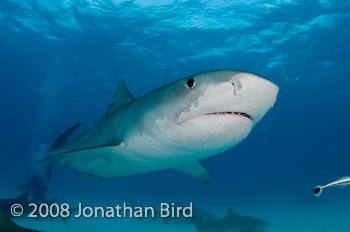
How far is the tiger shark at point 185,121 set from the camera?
100.0 inches

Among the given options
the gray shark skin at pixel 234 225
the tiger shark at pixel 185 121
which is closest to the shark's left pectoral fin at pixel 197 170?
the tiger shark at pixel 185 121

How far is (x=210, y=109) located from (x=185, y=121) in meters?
0.37

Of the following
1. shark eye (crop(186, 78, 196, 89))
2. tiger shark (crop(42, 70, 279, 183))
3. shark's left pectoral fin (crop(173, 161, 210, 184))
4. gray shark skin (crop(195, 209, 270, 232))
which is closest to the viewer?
tiger shark (crop(42, 70, 279, 183))

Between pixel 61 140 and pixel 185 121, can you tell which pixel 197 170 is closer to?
pixel 185 121

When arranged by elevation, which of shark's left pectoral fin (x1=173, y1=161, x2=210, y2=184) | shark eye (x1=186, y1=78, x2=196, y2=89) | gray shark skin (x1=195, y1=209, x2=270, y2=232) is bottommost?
shark eye (x1=186, y1=78, x2=196, y2=89)

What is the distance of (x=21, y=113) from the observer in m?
67.1

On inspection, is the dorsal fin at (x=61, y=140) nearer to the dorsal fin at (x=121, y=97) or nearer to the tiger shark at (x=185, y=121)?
the dorsal fin at (x=121, y=97)

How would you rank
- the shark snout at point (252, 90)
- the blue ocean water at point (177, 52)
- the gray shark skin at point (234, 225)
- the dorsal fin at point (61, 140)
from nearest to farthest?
the shark snout at point (252, 90), the dorsal fin at point (61, 140), the gray shark skin at point (234, 225), the blue ocean water at point (177, 52)

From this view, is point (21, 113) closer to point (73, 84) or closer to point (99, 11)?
point (73, 84)

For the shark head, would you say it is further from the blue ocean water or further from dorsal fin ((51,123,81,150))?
dorsal fin ((51,123,81,150))

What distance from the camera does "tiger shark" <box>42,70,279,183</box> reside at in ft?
8.33

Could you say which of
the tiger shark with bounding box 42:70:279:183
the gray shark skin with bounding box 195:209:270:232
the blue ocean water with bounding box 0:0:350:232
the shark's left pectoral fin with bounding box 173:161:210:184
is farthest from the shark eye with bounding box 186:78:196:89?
the gray shark skin with bounding box 195:209:270:232

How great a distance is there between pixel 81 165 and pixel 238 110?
13.2 feet

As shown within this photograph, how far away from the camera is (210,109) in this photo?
8.82 feet
